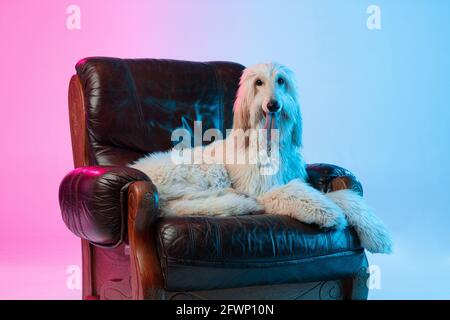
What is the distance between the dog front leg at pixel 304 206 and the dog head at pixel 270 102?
1.14 ft

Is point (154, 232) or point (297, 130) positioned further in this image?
point (297, 130)

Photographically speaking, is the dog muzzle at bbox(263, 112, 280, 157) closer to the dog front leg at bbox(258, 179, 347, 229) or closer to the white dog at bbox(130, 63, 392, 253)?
the white dog at bbox(130, 63, 392, 253)

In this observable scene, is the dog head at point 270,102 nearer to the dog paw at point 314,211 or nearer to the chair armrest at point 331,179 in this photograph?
the chair armrest at point 331,179

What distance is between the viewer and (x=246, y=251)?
2215mm

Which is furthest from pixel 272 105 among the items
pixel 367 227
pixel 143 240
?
pixel 143 240

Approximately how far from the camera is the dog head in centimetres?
276

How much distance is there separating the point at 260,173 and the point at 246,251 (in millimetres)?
587

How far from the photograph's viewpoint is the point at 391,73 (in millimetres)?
4113

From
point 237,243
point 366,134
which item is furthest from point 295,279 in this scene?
point 366,134

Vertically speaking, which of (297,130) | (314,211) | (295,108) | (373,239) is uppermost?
(295,108)

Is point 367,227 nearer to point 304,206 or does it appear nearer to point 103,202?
point 304,206

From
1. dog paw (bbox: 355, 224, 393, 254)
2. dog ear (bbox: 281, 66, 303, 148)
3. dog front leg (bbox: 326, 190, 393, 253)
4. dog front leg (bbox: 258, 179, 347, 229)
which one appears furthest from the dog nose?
dog paw (bbox: 355, 224, 393, 254)

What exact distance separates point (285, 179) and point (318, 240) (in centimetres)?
50
